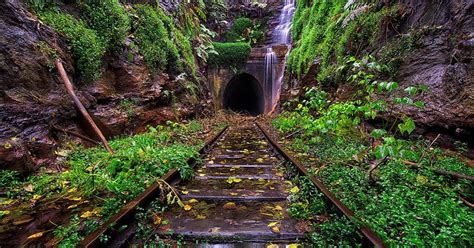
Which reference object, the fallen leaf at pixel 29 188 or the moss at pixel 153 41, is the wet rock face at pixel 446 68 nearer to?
the fallen leaf at pixel 29 188

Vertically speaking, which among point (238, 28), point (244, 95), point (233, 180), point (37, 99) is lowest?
point (244, 95)

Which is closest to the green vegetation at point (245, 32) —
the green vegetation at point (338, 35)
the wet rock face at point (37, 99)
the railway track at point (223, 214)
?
the green vegetation at point (338, 35)

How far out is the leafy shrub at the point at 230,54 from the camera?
1702 cm

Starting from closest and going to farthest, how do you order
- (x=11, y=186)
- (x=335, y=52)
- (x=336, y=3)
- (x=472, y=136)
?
(x=11, y=186), (x=472, y=136), (x=335, y=52), (x=336, y=3)

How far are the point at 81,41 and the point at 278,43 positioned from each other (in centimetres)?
1668

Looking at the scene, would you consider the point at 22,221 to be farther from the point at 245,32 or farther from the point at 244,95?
the point at 245,32

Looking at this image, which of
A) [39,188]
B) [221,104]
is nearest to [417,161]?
[39,188]

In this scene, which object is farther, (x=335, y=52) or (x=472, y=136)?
(x=335, y=52)

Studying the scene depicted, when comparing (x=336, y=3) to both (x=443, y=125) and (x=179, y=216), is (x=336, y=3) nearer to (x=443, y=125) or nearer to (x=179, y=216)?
(x=443, y=125)

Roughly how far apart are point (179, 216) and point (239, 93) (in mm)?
20131

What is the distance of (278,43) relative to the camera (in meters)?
19.7

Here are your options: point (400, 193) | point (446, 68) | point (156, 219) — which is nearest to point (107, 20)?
point (156, 219)

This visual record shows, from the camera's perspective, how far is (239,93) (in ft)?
72.6

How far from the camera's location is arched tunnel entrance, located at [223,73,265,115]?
60.2 feet
